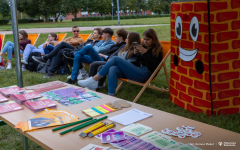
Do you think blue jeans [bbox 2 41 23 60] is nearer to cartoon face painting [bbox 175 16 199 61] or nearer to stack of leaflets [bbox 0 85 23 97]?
stack of leaflets [bbox 0 85 23 97]

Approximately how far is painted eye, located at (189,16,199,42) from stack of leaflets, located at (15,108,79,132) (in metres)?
2.03

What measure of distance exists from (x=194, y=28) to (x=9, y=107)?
2.37 m

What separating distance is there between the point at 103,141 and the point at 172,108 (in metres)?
2.39

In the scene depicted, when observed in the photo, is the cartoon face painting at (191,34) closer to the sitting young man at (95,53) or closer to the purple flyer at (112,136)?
the sitting young man at (95,53)

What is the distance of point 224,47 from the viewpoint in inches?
123

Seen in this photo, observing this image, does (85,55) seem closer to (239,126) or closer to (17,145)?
(17,145)

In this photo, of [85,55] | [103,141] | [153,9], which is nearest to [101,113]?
[103,141]

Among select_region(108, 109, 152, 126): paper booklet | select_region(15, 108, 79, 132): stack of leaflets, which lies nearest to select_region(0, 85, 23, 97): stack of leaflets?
select_region(15, 108, 79, 132): stack of leaflets

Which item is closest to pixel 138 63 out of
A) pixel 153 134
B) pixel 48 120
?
pixel 48 120

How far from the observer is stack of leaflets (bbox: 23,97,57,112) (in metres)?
2.04

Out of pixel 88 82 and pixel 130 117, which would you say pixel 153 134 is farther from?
pixel 88 82

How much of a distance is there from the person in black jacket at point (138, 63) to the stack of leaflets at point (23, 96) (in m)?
1.62

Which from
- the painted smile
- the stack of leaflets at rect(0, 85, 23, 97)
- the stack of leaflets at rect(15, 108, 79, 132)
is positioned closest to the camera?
the stack of leaflets at rect(15, 108, 79, 132)

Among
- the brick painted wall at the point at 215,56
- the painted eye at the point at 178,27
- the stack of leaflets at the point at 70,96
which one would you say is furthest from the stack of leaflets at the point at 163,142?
the painted eye at the point at 178,27
